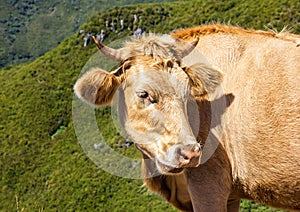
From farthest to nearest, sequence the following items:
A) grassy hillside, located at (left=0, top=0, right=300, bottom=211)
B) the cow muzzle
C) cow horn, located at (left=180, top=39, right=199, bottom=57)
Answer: grassy hillside, located at (left=0, top=0, right=300, bottom=211) → cow horn, located at (left=180, top=39, right=199, bottom=57) → the cow muzzle

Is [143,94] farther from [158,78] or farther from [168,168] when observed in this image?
[168,168]

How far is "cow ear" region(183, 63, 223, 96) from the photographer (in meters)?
4.72

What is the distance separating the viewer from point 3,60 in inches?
4813

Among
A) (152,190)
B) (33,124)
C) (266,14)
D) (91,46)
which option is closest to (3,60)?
(91,46)

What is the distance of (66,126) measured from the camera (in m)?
49.4

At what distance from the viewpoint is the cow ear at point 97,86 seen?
178 inches

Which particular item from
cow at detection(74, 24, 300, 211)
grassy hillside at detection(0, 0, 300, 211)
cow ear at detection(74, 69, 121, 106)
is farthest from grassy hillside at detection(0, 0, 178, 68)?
cow at detection(74, 24, 300, 211)

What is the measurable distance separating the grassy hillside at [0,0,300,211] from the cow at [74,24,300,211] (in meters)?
16.3

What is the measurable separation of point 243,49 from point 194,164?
5.65ft

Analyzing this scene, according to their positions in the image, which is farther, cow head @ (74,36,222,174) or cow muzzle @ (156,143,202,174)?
cow head @ (74,36,222,174)

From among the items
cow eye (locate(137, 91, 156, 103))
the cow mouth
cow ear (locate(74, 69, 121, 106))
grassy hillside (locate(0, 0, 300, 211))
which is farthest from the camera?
grassy hillside (locate(0, 0, 300, 211))

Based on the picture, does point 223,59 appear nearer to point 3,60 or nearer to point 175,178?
point 175,178

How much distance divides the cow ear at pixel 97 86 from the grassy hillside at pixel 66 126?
54.1ft

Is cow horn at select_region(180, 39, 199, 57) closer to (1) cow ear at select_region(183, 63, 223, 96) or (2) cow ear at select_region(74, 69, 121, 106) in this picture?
(1) cow ear at select_region(183, 63, 223, 96)
